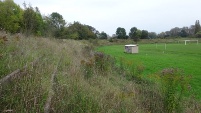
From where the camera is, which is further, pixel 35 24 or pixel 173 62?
pixel 173 62

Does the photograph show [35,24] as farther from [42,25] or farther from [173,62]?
[42,25]

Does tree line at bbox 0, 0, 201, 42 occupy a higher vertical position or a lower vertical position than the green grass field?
higher

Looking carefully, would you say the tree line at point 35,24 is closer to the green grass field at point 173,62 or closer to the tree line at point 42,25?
the tree line at point 42,25

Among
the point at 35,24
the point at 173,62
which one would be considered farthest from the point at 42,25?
the point at 173,62

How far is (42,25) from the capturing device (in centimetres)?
3011


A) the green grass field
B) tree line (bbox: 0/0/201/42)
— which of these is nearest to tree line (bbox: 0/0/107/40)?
tree line (bbox: 0/0/201/42)

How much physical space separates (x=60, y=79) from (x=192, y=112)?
12.0 ft

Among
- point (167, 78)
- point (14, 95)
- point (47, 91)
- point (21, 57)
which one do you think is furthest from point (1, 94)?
point (167, 78)

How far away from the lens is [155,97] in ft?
21.9

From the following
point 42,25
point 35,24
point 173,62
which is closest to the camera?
point 35,24

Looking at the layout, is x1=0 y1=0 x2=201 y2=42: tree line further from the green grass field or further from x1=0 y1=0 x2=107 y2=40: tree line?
the green grass field

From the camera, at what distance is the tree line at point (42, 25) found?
15.7m

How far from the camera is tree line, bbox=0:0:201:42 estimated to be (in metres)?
15.7

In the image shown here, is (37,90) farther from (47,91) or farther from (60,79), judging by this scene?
(60,79)
